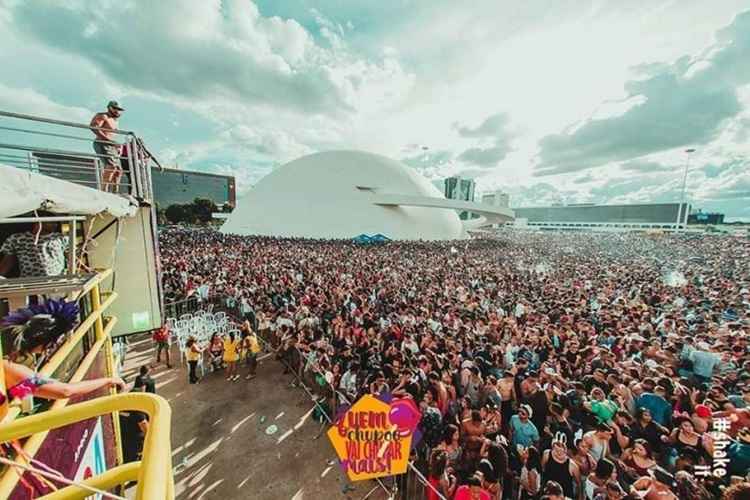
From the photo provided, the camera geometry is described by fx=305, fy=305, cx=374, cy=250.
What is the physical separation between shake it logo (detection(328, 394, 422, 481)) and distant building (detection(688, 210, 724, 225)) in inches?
4718

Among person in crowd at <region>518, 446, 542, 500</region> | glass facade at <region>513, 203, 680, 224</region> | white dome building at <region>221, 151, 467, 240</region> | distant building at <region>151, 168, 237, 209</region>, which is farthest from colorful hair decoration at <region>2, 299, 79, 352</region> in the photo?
glass facade at <region>513, 203, 680, 224</region>

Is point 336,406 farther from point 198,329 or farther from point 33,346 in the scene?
point 198,329

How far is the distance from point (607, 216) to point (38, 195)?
125 meters

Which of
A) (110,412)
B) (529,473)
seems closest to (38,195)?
(110,412)

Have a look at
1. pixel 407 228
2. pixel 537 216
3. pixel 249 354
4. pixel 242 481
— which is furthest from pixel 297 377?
pixel 537 216

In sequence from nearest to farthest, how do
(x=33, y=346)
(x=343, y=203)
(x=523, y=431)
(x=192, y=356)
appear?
1. (x=33, y=346)
2. (x=523, y=431)
3. (x=192, y=356)
4. (x=343, y=203)

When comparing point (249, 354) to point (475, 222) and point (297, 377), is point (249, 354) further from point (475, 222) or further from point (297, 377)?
point (475, 222)

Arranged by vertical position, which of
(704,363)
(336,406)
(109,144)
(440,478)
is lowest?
(336,406)

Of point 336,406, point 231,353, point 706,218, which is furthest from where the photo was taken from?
point 706,218

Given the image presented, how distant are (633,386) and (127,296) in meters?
8.63

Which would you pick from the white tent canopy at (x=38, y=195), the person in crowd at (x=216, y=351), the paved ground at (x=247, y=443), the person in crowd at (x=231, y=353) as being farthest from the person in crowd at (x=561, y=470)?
the person in crowd at (x=216, y=351)

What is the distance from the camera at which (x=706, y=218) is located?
275 ft

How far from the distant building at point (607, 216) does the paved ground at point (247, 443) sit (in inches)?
3808

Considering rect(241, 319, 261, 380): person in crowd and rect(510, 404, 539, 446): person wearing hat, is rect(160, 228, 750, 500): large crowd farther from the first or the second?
rect(241, 319, 261, 380): person in crowd
